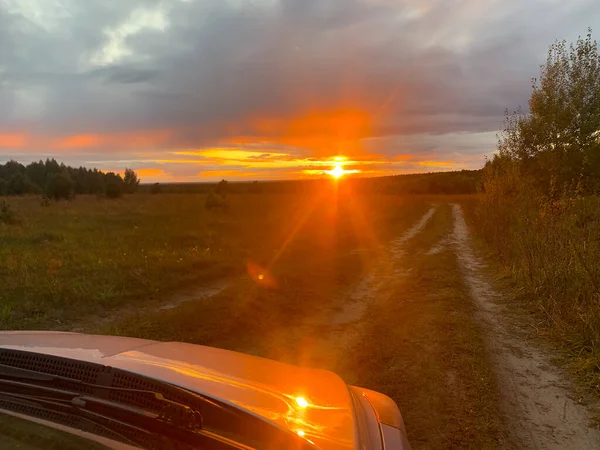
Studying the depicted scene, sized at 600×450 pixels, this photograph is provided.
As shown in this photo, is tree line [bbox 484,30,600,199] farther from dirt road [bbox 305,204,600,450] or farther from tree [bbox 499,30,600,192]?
dirt road [bbox 305,204,600,450]

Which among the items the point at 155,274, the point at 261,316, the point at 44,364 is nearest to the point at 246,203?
the point at 155,274

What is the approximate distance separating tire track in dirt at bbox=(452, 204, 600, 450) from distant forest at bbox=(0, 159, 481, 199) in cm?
1855

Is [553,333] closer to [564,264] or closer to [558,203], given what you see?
[564,264]

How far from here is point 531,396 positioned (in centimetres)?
512

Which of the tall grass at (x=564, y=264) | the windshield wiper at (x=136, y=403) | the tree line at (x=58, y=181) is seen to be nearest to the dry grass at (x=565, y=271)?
the tall grass at (x=564, y=264)

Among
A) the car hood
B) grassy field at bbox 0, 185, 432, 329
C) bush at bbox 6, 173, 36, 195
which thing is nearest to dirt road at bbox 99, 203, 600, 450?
grassy field at bbox 0, 185, 432, 329

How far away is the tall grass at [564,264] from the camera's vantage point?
6344 millimetres

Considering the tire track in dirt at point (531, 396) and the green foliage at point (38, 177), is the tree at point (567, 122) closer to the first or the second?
the tire track in dirt at point (531, 396)

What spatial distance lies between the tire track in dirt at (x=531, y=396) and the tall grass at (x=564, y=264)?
1.66 ft

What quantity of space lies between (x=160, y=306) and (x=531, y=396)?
21.9ft

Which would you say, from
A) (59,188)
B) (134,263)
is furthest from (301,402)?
(59,188)

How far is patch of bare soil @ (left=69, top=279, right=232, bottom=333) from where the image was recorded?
24.9 ft

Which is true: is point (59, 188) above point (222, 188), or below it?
above

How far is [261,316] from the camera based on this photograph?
27.2 ft
